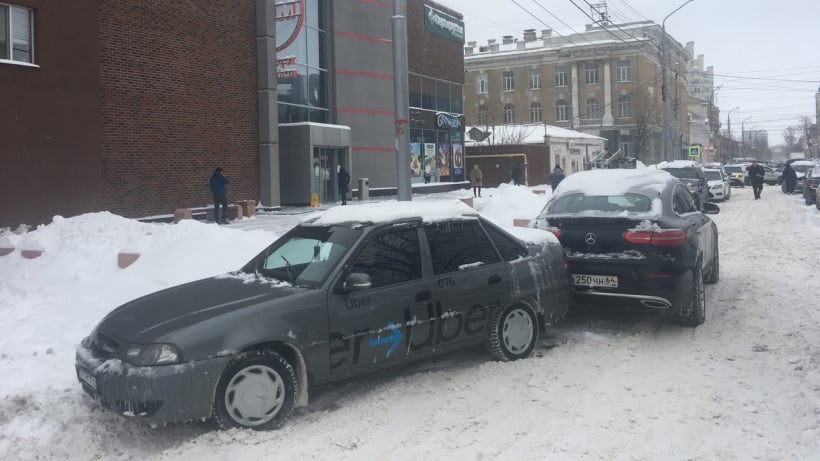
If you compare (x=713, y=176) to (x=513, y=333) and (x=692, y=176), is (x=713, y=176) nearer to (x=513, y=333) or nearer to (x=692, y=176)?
(x=692, y=176)

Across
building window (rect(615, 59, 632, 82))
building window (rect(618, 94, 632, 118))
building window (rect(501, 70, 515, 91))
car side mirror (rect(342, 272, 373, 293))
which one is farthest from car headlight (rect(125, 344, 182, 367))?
building window (rect(501, 70, 515, 91))

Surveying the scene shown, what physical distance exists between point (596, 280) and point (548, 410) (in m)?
2.55

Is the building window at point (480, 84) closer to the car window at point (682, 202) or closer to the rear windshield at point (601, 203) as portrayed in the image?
the car window at point (682, 202)

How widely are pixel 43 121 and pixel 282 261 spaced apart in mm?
12712

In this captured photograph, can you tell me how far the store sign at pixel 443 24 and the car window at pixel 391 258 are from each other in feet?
105

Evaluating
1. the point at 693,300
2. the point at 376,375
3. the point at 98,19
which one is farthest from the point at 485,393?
the point at 98,19

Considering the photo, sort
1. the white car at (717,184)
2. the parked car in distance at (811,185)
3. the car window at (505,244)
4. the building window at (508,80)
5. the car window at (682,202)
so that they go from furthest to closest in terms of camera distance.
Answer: the building window at (508,80), the white car at (717,184), the parked car in distance at (811,185), the car window at (682,202), the car window at (505,244)

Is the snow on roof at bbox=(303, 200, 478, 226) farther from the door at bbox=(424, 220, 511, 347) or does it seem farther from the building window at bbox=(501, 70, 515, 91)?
the building window at bbox=(501, 70, 515, 91)

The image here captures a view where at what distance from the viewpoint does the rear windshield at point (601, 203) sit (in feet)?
24.9

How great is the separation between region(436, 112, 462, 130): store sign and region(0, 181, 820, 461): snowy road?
1208 inches

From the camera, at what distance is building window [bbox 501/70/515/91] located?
77.8 meters

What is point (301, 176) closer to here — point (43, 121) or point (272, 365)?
point (43, 121)

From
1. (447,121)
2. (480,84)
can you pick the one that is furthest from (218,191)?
(480,84)

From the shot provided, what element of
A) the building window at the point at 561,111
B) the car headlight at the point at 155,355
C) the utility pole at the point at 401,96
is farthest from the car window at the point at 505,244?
the building window at the point at 561,111
